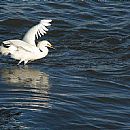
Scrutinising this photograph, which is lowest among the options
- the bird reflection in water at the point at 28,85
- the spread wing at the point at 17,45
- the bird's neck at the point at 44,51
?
the bird reflection in water at the point at 28,85

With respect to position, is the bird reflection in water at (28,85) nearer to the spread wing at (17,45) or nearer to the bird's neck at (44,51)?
the spread wing at (17,45)

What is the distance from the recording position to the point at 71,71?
13258 millimetres

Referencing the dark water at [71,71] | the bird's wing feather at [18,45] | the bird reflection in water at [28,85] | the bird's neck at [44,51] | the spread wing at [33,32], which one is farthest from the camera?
the spread wing at [33,32]

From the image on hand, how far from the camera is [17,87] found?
1172 centimetres

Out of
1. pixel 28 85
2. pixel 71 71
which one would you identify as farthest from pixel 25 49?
pixel 28 85

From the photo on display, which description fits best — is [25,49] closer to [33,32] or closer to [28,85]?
[33,32]

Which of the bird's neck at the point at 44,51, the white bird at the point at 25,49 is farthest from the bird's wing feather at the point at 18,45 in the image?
the bird's neck at the point at 44,51

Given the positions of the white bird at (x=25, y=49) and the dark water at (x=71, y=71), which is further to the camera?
the white bird at (x=25, y=49)

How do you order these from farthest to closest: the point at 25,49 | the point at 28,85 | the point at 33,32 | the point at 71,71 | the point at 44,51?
1. the point at 33,32
2. the point at 44,51
3. the point at 25,49
4. the point at 71,71
5. the point at 28,85

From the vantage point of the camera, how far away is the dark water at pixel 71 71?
393 inches

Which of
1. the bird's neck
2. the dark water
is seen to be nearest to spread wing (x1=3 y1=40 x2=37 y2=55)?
the bird's neck

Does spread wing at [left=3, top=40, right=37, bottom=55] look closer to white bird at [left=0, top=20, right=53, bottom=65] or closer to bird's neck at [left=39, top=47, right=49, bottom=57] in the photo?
white bird at [left=0, top=20, right=53, bottom=65]

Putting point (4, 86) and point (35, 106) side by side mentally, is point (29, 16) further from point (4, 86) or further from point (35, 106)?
point (35, 106)

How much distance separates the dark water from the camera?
9984 mm
